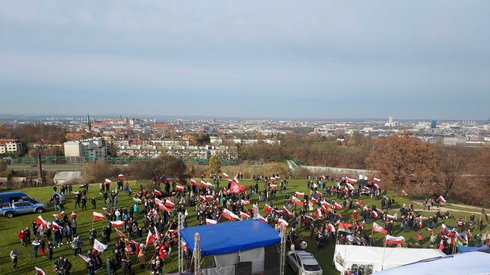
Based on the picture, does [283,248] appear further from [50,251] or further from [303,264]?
[50,251]

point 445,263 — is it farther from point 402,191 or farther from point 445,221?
point 402,191

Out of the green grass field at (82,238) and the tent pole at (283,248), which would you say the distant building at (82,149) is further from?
the tent pole at (283,248)

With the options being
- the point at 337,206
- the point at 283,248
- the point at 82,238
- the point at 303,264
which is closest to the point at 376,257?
the point at 303,264

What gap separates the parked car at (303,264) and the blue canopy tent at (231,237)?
289 centimetres

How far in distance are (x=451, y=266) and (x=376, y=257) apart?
10.7 meters

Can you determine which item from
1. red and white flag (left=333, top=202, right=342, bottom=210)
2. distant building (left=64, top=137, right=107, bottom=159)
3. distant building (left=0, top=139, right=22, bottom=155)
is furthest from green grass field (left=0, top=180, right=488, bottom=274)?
distant building (left=0, top=139, right=22, bottom=155)

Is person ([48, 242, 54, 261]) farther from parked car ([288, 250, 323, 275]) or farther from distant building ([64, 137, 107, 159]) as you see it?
distant building ([64, 137, 107, 159])

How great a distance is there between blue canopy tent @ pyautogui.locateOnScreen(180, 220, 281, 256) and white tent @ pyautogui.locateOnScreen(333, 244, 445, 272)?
4.47 m

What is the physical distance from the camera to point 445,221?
2716cm

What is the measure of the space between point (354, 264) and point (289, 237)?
420 centimetres

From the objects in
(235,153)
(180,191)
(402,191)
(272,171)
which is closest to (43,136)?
(235,153)

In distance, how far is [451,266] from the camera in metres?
6.15

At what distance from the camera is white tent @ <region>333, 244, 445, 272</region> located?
15.9m

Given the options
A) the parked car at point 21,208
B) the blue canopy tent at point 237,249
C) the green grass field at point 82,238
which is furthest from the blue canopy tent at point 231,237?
the parked car at point 21,208
